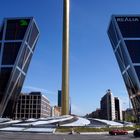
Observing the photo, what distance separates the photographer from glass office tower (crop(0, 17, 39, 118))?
4085 inches

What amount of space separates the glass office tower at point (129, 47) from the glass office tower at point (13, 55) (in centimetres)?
3225

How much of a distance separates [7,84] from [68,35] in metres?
29.8

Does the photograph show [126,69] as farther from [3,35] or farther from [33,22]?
[3,35]

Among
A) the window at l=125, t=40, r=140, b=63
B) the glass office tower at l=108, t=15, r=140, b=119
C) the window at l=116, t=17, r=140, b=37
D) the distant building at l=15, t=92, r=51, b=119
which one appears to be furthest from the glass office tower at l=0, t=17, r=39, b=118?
the distant building at l=15, t=92, r=51, b=119

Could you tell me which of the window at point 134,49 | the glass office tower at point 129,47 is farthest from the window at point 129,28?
the window at point 134,49

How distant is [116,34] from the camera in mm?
109188

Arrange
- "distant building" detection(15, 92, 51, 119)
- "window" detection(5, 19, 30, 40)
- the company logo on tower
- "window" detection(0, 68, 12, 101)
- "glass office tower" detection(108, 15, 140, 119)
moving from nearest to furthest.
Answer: "window" detection(0, 68, 12, 101) < "glass office tower" detection(108, 15, 140, 119) < "window" detection(5, 19, 30, 40) < the company logo on tower < "distant building" detection(15, 92, 51, 119)

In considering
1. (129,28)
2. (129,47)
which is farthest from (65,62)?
(129,28)

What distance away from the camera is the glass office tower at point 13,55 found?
103750mm

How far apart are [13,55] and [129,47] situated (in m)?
42.7

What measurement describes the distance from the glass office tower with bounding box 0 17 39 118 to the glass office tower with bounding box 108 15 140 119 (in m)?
32.3

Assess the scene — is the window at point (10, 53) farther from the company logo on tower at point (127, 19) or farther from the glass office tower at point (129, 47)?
the company logo on tower at point (127, 19)

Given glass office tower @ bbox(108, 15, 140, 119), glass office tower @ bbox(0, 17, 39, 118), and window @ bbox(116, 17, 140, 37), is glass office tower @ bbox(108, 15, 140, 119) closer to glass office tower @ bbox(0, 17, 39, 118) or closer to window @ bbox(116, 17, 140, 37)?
window @ bbox(116, 17, 140, 37)

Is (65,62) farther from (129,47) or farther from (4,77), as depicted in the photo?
(129,47)
